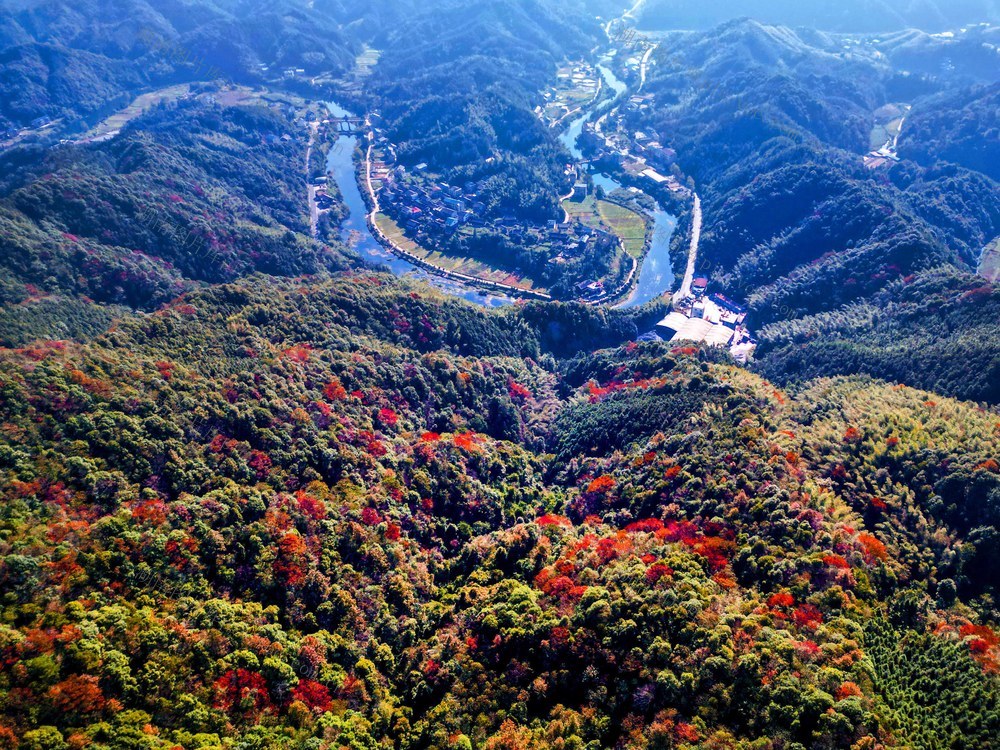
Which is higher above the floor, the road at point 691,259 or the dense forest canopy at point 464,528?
the road at point 691,259

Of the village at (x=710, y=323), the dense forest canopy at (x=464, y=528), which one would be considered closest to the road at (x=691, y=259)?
the village at (x=710, y=323)

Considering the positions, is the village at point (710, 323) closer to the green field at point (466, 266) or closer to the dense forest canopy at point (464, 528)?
the dense forest canopy at point (464, 528)

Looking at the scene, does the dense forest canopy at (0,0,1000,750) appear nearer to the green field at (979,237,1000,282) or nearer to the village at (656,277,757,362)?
the village at (656,277,757,362)

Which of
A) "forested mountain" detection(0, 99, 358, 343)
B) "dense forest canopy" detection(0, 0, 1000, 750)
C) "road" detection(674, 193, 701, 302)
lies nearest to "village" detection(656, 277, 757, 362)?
"road" detection(674, 193, 701, 302)

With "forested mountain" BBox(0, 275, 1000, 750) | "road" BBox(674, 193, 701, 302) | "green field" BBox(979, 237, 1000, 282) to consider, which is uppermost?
"green field" BBox(979, 237, 1000, 282)

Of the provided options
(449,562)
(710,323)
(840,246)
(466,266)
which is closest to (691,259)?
(710,323)

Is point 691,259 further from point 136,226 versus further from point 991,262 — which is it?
point 136,226

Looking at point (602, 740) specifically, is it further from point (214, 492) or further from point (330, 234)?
point (330, 234)

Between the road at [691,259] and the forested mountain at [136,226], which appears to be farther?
the road at [691,259]

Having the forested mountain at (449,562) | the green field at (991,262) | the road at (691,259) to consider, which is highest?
the green field at (991,262)
